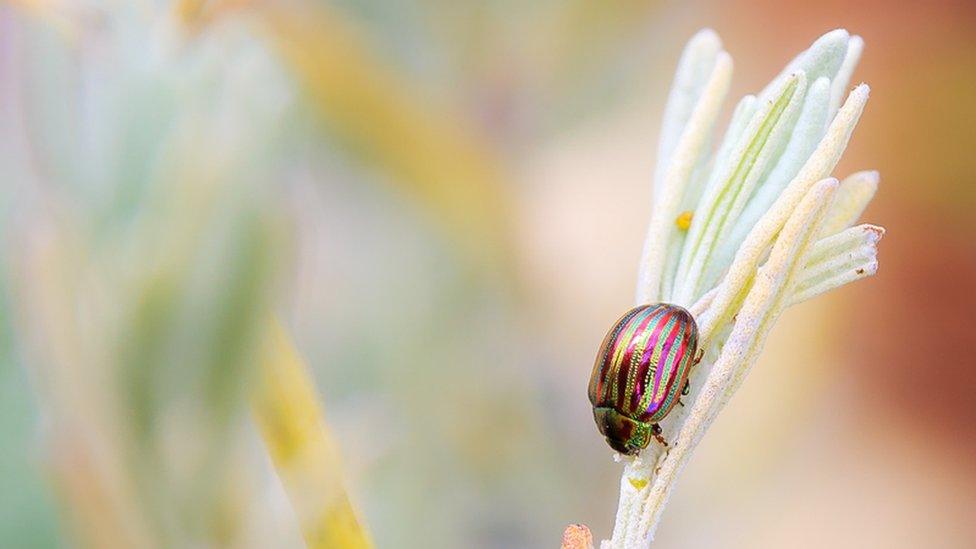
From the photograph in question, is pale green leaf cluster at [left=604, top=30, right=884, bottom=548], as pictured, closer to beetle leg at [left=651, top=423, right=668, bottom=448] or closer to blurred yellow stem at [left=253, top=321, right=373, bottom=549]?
beetle leg at [left=651, top=423, right=668, bottom=448]

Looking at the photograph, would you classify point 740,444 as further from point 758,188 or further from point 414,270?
point 758,188

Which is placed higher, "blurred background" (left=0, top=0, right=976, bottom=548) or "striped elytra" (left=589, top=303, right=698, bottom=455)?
"blurred background" (left=0, top=0, right=976, bottom=548)

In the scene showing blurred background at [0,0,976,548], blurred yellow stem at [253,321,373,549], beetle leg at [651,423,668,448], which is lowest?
beetle leg at [651,423,668,448]

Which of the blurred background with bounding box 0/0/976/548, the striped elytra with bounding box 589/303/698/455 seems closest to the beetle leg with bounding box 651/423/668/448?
the striped elytra with bounding box 589/303/698/455

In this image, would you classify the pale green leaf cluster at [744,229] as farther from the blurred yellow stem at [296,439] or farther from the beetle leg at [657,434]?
the blurred yellow stem at [296,439]

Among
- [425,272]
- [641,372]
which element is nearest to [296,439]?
[641,372]
